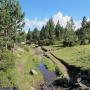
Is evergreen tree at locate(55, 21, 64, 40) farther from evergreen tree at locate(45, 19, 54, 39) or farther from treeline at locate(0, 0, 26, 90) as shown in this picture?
treeline at locate(0, 0, 26, 90)

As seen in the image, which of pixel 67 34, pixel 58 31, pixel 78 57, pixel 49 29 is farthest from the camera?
pixel 58 31

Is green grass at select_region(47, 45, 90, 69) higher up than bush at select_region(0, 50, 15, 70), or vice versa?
bush at select_region(0, 50, 15, 70)

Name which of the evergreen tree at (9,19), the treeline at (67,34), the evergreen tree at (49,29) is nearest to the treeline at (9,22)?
the evergreen tree at (9,19)

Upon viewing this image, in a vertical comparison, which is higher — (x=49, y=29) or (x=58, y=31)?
(x=49, y=29)

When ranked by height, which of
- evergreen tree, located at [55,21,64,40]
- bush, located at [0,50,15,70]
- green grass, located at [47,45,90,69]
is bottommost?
green grass, located at [47,45,90,69]

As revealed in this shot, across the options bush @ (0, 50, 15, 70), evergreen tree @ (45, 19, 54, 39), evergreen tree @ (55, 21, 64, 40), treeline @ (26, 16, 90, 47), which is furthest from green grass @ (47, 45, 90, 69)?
evergreen tree @ (55, 21, 64, 40)

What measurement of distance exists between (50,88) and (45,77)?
10.6 metres

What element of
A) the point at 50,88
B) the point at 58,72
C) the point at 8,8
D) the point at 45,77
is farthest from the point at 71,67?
the point at 8,8

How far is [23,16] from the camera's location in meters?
85.4

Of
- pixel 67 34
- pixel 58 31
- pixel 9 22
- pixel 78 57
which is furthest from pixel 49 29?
pixel 78 57

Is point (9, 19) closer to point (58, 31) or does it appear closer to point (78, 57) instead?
point (78, 57)

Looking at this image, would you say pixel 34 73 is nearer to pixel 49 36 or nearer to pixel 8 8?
pixel 8 8

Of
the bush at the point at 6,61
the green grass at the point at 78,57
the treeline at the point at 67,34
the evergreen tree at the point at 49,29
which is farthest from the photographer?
the evergreen tree at the point at 49,29

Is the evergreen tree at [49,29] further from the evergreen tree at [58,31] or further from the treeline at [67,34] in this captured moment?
the evergreen tree at [58,31]
